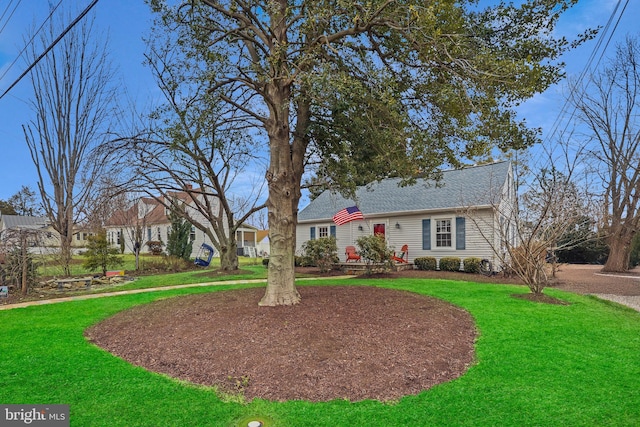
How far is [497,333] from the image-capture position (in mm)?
5953

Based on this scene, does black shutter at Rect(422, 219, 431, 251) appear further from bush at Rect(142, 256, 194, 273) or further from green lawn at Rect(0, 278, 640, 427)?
bush at Rect(142, 256, 194, 273)

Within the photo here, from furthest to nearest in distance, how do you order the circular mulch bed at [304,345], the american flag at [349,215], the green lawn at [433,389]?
the american flag at [349,215]
the circular mulch bed at [304,345]
the green lawn at [433,389]

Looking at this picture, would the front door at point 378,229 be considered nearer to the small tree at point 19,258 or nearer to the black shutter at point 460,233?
the black shutter at point 460,233

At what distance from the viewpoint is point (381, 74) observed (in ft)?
21.2

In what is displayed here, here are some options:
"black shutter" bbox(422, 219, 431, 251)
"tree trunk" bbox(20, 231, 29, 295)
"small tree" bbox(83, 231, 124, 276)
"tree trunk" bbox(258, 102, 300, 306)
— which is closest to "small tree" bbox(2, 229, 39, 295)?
"tree trunk" bbox(20, 231, 29, 295)

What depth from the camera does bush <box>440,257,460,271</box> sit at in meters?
15.8

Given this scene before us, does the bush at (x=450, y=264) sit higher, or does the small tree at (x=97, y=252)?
the small tree at (x=97, y=252)

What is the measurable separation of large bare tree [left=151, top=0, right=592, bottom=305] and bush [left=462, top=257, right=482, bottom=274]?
8610mm

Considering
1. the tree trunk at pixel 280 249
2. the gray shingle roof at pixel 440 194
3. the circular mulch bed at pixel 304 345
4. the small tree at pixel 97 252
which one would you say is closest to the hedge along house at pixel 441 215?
the gray shingle roof at pixel 440 194

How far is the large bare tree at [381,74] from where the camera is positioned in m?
5.77

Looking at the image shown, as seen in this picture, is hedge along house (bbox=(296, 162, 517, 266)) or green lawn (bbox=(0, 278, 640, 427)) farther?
hedge along house (bbox=(296, 162, 517, 266))

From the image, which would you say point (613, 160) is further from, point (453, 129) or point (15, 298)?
point (15, 298)

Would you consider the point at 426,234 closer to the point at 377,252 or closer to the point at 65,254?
the point at 377,252

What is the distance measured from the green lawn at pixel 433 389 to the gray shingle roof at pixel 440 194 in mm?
9692
